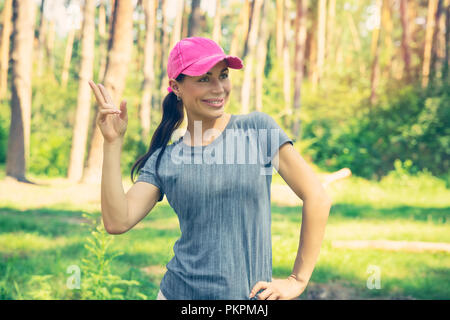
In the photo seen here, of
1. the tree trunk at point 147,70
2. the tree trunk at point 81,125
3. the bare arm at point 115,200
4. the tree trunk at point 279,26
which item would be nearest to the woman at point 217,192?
the bare arm at point 115,200

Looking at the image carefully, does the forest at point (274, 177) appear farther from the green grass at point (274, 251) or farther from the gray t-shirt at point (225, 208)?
the gray t-shirt at point (225, 208)

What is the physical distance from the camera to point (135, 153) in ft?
44.5

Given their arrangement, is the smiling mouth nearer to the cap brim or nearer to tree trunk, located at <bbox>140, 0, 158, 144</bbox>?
the cap brim

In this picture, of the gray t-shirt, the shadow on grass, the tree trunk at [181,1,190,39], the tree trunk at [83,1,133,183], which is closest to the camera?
the gray t-shirt

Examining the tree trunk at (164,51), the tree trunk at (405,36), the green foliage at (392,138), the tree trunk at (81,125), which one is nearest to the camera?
the tree trunk at (81,125)

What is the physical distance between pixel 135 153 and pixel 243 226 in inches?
473

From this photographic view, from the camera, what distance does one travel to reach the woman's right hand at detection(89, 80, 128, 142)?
1842 mm

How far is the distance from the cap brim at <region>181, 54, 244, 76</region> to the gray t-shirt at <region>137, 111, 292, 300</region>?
0.21 meters

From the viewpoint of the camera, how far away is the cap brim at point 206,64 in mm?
1805

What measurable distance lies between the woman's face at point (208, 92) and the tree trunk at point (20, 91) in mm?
9652

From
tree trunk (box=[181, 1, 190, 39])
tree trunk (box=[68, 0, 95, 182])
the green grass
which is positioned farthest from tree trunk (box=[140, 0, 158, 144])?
tree trunk (box=[181, 1, 190, 39])

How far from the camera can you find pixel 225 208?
1782 millimetres

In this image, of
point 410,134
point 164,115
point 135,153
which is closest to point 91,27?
point 135,153

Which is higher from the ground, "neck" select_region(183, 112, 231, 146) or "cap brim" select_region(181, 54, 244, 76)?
"cap brim" select_region(181, 54, 244, 76)
